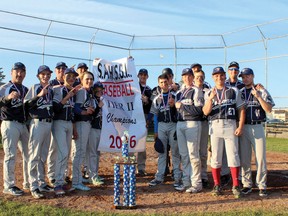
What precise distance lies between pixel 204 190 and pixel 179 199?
85 centimetres

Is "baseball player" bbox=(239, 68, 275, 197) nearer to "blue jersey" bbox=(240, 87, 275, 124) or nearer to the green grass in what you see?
"blue jersey" bbox=(240, 87, 275, 124)

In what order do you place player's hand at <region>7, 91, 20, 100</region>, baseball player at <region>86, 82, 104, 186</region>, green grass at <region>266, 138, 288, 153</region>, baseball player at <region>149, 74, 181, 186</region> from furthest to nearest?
1. green grass at <region>266, 138, 288, 153</region>
2. baseball player at <region>86, 82, 104, 186</region>
3. baseball player at <region>149, 74, 181, 186</region>
4. player's hand at <region>7, 91, 20, 100</region>

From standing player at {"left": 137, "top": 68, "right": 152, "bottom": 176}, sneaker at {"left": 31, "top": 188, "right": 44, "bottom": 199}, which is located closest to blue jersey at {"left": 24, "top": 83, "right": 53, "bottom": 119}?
sneaker at {"left": 31, "top": 188, "right": 44, "bottom": 199}

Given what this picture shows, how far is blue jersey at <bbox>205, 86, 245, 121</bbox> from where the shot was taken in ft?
20.8

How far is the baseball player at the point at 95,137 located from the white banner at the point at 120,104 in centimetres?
15

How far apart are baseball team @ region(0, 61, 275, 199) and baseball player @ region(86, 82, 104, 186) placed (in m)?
0.02

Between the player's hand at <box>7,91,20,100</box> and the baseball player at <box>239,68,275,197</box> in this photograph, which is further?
the baseball player at <box>239,68,275,197</box>

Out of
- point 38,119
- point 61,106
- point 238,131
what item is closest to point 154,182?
point 238,131

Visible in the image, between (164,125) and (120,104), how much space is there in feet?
3.67

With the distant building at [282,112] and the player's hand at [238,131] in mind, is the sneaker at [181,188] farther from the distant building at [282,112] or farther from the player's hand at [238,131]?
the distant building at [282,112]

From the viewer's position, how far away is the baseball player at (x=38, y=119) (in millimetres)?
6184

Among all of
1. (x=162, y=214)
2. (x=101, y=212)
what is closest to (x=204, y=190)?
(x=162, y=214)

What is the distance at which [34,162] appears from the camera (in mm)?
6293

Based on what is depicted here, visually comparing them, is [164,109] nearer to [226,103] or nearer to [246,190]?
[226,103]
